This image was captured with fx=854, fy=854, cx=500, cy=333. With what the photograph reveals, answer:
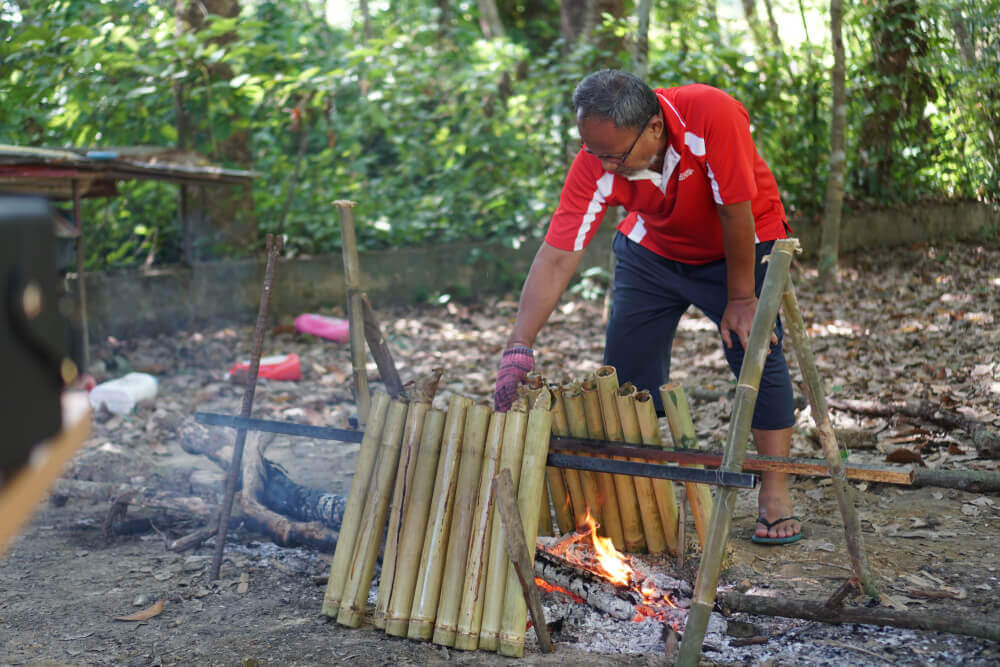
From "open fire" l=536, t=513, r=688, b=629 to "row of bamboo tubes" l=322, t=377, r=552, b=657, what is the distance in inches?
14.5

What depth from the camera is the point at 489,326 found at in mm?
7898

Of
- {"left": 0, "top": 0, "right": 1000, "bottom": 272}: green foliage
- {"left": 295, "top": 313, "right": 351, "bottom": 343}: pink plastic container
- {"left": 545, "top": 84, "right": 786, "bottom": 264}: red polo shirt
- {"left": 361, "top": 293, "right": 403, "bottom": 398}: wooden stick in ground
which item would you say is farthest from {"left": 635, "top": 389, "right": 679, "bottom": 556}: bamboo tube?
{"left": 0, "top": 0, "right": 1000, "bottom": 272}: green foliage

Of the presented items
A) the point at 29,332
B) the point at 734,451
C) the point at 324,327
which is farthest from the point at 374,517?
the point at 324,327

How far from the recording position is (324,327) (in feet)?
24.9

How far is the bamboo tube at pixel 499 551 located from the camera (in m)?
2.59

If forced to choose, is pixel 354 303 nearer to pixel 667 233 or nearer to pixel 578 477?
pixel 578 477

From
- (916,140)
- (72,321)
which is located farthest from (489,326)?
(72,321)

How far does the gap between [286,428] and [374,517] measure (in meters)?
0.49

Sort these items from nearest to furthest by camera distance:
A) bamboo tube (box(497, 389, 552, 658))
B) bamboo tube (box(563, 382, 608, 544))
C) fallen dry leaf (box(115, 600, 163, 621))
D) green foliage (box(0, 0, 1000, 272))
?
bamboo tube (box(497, 389, 552, 658)) < fallen dry leaf (box(115, 600, 163, 621)) < bamboo tube (box(563, 382, 608, 544)) < green foliage (box(0, 0, 1000, 272))

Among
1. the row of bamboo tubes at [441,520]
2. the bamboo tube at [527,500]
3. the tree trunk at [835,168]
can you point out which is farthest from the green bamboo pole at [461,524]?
the tree trunk at [835,168]

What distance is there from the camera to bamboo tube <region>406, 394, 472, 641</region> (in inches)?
106

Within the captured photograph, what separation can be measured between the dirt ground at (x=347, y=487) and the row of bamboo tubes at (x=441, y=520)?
0.29 ft

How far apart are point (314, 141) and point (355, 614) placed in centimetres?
746

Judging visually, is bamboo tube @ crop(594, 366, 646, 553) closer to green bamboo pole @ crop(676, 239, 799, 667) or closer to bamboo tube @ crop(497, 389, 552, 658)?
bamboo tube @ crop(497, 389, 552, 658)
